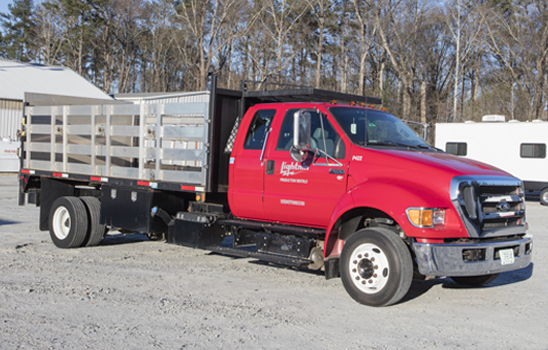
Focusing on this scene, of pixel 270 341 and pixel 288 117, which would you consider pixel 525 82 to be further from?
pixel 270 341

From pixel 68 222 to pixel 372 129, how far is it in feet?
18.7

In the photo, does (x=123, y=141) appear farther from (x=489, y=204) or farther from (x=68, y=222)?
(x=489, y=204)

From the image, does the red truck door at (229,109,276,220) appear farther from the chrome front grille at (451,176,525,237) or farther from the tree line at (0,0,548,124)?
the tree line at (0,0,548,124)

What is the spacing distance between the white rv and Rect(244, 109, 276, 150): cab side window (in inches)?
639

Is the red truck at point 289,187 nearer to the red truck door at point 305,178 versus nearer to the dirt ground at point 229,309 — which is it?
the red truck door at point 305,178

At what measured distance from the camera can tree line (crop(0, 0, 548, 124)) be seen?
37.3 m

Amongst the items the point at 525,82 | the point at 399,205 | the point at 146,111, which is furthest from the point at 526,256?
the point at 525,82

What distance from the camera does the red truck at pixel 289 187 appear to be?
19.0ft

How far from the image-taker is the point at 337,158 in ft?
21.6

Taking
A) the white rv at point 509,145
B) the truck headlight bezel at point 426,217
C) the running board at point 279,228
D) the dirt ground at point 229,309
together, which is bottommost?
the dirt ground at point 229,309

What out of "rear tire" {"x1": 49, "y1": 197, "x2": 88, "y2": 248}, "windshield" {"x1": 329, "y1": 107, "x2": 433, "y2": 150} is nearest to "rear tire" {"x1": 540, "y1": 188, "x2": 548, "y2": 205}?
"windshield" {"x1": 329, "y1": 107, "x2": 433, "y2": 150}

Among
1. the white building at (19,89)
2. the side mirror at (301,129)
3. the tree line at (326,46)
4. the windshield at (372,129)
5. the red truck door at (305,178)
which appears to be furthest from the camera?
the tree line at (326,46)

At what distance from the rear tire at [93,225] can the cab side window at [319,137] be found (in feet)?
13.2

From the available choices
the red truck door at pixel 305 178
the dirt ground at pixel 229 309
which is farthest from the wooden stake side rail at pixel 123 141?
the dirt ground at pixel 229 309
